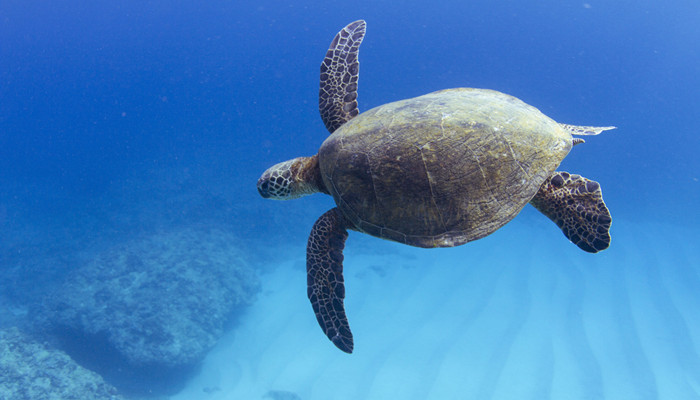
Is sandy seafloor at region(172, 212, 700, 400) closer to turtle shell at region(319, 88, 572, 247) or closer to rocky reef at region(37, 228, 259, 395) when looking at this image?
rocky reef at region(37, 228, 259, 395)

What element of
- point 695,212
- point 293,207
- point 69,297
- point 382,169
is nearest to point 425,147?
point 382,169

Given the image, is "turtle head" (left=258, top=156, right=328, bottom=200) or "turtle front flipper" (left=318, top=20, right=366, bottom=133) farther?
"turtle front flipper" (left=318, top=20, right=366, bottom=133)

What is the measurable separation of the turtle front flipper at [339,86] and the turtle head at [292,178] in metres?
0.70

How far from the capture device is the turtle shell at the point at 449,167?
2.86 meters

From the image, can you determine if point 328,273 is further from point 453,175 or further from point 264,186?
point 453,175

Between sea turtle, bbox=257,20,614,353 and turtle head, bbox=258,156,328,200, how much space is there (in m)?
0.65

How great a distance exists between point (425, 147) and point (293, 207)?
16.8 meters

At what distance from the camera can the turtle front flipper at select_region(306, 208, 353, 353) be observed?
11.9 feet

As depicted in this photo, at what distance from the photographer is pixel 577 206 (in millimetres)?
3197

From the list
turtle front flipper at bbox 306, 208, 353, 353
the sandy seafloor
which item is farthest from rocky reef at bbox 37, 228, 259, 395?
turtle front flipper at bbox 306, 208, 353, 353

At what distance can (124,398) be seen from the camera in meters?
10.1

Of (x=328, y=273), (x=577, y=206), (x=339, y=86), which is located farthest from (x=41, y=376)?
(x=577, y=206)

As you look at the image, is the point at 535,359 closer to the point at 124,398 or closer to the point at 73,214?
the point at 124,398

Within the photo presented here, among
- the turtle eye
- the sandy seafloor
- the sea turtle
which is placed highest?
the sea turtle
